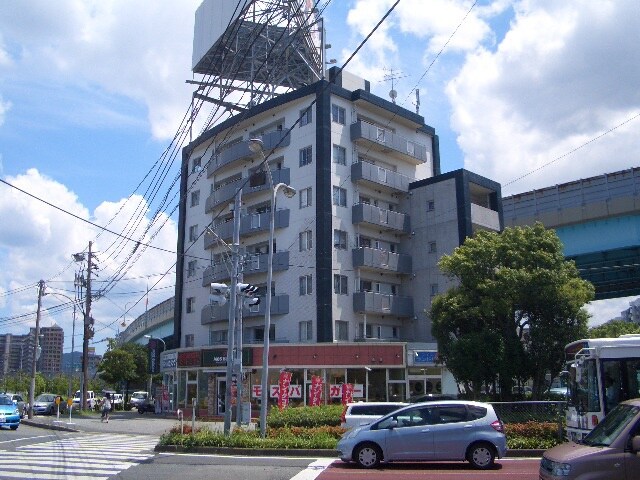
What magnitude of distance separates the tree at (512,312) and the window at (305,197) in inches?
546

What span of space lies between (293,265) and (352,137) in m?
9.38

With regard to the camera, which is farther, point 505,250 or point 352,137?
point 352,137

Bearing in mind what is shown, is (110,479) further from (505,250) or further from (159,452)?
(505,250)

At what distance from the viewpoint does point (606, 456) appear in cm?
857

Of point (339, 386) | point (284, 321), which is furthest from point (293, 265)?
point (339, 386)

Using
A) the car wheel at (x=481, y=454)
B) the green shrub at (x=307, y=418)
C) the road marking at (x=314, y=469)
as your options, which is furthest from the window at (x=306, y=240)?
the car wheel at (x=481, y=454)

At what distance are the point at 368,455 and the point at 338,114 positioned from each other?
101 feet

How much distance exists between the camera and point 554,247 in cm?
2877

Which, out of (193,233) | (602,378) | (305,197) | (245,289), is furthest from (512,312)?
(193,233)

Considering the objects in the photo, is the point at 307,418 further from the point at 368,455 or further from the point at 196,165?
the point at 196,165

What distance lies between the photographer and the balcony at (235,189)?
42.8 metres

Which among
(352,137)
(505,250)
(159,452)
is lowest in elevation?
(159,452)

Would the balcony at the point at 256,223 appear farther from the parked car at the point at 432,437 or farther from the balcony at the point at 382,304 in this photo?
the parked car at the point at 432,437

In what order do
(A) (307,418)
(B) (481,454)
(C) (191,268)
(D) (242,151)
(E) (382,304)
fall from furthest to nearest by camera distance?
1. (C) (191,268)
2. (D) (242,151)
3. (E) (382,304)
4. (A) (307,418)
5. (B) (481,454)
